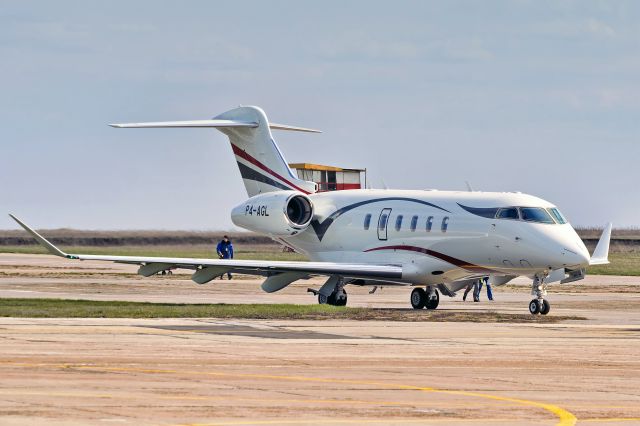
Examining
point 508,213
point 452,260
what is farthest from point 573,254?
point 452,260

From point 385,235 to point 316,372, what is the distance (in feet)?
66.7

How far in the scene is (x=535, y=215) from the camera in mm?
35625

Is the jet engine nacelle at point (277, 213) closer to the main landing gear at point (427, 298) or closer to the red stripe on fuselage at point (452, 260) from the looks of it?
the red stripe on fuselage at point (452, 260)

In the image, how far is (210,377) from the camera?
17.9m

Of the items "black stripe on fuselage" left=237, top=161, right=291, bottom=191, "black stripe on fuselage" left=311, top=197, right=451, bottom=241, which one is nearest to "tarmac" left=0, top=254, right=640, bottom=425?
"black stripe on fuselage" left=311, top=197, right=451, bottom=241

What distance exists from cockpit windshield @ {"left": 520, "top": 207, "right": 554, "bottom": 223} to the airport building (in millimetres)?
18698

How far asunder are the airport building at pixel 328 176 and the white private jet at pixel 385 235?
9.27 m

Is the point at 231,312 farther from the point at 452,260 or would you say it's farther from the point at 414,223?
the point at 414,223

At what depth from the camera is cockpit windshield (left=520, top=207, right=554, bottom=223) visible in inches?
1399

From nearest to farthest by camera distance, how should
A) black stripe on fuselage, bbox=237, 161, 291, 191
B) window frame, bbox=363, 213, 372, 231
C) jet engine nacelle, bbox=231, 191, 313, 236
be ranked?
1. window frame, bbox=363, 213, 372, 231
2. jet engine nacelle, bbox=231, 191, 313, 236
3. black stripe on fuselage, bbox=237, 161, 291, 191

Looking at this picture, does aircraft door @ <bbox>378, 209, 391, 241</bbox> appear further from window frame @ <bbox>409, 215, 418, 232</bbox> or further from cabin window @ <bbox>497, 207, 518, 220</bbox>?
cabin window @ <bbox>497, 207, 518, 220</bbox>

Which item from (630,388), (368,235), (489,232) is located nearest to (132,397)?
(630,388)

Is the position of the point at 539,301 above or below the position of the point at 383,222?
below

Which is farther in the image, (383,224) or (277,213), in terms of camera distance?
(277,213)
